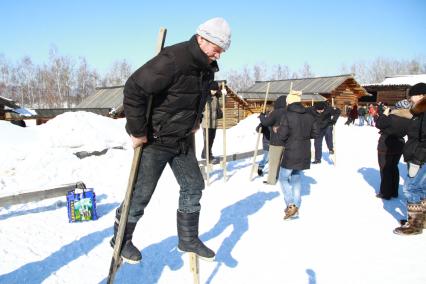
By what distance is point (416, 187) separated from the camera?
5.48 meters

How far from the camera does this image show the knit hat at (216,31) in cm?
297

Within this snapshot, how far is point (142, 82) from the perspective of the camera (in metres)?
2.82

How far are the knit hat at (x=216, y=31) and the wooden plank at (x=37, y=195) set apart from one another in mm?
4492

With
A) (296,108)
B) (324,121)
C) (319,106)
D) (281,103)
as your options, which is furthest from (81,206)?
(324,121)

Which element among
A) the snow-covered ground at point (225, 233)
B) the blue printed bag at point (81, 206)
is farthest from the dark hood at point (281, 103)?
the blue printed bag at point (81, 206)

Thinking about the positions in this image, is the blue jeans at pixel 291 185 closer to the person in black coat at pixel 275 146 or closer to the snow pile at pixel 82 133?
the person in black coat at pixel 275 146

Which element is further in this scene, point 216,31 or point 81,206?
point 81,206

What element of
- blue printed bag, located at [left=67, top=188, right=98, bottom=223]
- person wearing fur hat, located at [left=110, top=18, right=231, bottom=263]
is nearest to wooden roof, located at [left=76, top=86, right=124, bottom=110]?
blue printed bag, located at [left=67, top=188, right=98, bottom=223]

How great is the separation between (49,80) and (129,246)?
79.2 meters

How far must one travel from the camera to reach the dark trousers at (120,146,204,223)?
3188 mm

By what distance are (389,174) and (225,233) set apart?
3.89 m

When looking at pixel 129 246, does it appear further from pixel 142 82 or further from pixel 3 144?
pixel 3 144

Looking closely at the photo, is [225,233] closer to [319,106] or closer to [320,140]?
[319,106]

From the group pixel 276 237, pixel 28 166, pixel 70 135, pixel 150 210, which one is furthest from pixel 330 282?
pixel 70 135
